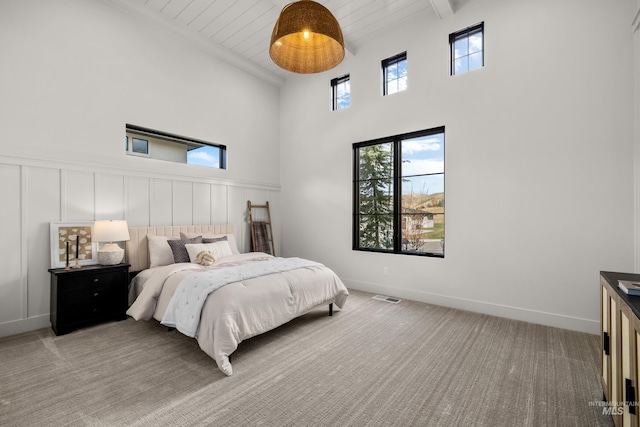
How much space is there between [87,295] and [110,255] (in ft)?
1.49

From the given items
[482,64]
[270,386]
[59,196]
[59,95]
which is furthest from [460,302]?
[59,95]

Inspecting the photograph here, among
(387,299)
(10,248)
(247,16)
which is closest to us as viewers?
(10,248)

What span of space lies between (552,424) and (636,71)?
3136 millimetres

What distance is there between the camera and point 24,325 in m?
3.05

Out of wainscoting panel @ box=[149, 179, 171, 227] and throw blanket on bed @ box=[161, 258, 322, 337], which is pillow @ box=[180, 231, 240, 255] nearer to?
wainscoting panel @ box=[149, 179, 171, 227]

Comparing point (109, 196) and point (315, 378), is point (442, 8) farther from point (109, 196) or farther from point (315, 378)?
point (109, 196)

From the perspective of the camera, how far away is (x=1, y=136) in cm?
293

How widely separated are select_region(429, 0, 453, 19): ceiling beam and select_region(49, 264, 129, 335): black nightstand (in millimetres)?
4842

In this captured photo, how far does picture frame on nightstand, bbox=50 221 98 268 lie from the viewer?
10.4 feet

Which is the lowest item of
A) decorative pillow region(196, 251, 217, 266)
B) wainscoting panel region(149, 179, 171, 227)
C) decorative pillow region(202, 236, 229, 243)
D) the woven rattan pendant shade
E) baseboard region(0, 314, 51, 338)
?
baseboard region(0, 314, 51, 338)

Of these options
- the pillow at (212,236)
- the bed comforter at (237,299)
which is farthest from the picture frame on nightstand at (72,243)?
the pillow at (212,236)

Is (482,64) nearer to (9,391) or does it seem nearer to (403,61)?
(403,61)

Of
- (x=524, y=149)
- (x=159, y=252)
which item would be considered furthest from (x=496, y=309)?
(x=159, y=252)

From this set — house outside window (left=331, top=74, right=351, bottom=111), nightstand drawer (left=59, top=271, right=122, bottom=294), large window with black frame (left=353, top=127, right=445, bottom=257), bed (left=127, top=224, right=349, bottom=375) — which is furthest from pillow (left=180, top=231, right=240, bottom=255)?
Result: house outside window (left=331, top=74, right=351, bottom=111)
